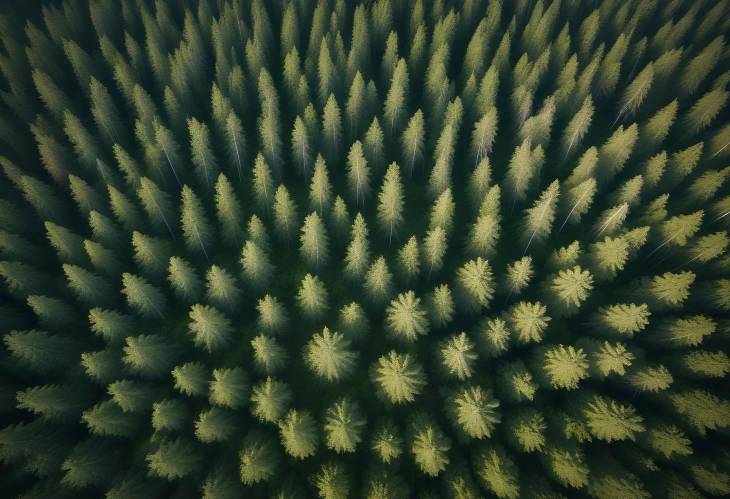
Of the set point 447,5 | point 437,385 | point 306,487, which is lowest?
point 306,487

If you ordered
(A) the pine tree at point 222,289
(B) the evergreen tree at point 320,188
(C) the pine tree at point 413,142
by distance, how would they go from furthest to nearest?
(C) the pine tree at point 413,142 → (B) the evergreen tree at point 320,188 → (A) the pine tree at point 222,289

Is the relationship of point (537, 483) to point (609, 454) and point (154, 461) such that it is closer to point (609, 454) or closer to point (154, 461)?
point (609, 454)

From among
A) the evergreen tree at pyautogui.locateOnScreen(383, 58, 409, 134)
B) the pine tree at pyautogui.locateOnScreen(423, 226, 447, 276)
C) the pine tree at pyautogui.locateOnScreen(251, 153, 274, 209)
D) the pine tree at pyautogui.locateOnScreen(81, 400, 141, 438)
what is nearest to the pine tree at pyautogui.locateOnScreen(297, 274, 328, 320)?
the pine tree at pyautogui.locateOnScreen(423, 226, 447, 276)

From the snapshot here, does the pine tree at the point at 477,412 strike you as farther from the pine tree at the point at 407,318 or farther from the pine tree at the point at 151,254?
the pine tree at the point at 151,254

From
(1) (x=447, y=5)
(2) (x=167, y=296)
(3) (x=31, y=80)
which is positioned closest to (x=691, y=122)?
(1) (x=447, y=5)

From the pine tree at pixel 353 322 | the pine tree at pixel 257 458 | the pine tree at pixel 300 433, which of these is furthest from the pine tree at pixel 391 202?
the pine tree at pixel 257 458

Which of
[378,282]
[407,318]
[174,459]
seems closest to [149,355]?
[174,459]

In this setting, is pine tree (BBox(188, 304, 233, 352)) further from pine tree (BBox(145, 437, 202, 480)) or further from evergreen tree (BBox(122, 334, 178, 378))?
pine tree (BBox(145, 437, 202, 480))

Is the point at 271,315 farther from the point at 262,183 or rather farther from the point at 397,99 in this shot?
the point at 397,99
